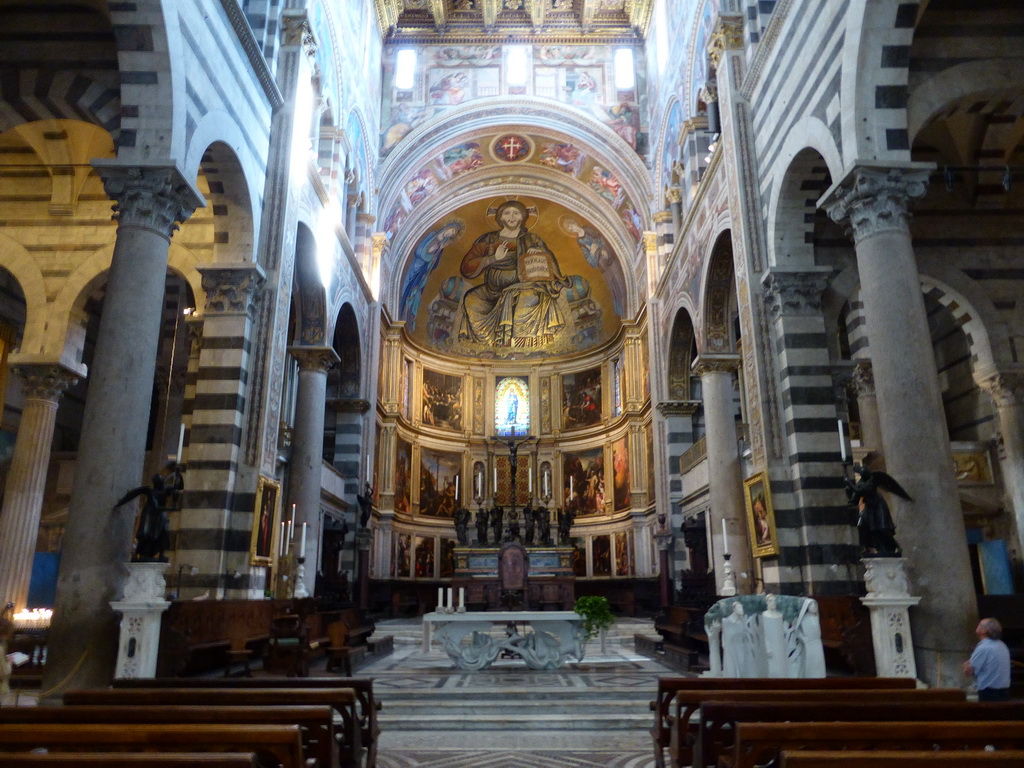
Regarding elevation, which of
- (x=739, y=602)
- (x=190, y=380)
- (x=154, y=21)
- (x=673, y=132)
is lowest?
(x=739, y=602)

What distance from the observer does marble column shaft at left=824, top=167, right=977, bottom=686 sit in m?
8.19

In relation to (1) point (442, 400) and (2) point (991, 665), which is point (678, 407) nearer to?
(1) point (442, 400)

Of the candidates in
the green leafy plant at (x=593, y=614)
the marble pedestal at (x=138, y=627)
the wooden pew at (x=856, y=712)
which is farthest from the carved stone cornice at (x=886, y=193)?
the marble pedestal at (x=138, y=627)

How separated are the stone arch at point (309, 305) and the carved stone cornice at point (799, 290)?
1037 cm

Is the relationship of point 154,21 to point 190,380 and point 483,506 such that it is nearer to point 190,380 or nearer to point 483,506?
point 190,380

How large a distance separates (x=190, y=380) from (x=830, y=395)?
11800 mm

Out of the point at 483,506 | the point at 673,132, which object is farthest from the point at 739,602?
the point at 483,506

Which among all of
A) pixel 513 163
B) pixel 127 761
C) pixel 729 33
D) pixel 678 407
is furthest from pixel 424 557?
pixel 127 761

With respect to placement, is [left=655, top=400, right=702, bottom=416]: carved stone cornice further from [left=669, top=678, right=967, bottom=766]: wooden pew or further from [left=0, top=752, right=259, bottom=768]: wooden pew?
[left=0, top=752, right=259, bottom=768]: wooden pew

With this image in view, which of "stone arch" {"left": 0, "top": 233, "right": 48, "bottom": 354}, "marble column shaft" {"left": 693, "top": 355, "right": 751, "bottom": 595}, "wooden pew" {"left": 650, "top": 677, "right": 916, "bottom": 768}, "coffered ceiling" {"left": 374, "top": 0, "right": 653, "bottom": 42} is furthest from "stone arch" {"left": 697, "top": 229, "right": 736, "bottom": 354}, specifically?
"coffered ceiling" {"left": 374, "top": 0, "right": 653, "bottom": 42}

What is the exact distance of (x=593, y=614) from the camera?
11.6m

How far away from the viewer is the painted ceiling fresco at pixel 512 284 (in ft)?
105

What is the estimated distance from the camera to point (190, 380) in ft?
51.1

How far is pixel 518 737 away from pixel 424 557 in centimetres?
2391
